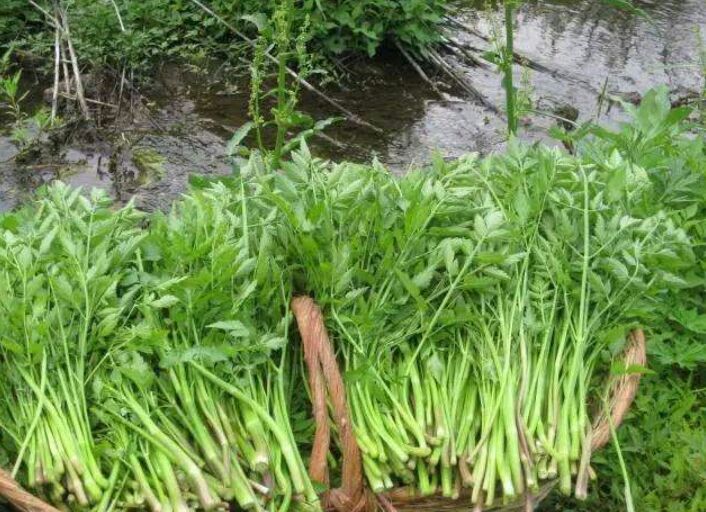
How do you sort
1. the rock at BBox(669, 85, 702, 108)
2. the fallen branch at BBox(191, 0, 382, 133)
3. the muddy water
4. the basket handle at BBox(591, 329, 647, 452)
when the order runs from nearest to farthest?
1. the basket handle at BBox(591, 329, 647, 452)
2. the muddy water
3. the fallen branch at BBox(191, 0, 382, 133)
4. the rock at BBox(669, 85, 702, 108)

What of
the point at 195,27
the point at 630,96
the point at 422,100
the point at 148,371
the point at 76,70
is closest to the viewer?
A: the point at 148,371

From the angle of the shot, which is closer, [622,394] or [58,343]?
[58,343]

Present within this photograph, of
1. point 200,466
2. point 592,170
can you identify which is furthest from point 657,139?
point 200,466

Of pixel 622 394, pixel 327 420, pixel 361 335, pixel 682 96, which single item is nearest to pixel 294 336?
pixel 361 335

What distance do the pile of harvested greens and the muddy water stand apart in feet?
5.24

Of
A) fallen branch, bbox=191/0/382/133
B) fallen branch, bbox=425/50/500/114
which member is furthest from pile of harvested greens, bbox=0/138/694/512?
fallen branch, bbox=425/50/500/114

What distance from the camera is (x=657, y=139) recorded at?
3.05 meters

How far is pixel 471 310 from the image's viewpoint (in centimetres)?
229

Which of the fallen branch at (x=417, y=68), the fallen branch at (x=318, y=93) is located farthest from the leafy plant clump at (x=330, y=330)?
the fallen branch at (x=417, y=68)

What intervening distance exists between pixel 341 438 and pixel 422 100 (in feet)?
12.5

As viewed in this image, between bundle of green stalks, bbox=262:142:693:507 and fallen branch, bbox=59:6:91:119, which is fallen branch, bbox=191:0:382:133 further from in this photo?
bundle of green stalks, bbox=262:142:693:507

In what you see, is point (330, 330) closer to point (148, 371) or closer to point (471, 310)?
point (471, 310)

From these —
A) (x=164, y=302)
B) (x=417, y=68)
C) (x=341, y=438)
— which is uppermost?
(x=164, y=302)

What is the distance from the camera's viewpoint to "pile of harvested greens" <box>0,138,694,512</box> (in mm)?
1931
